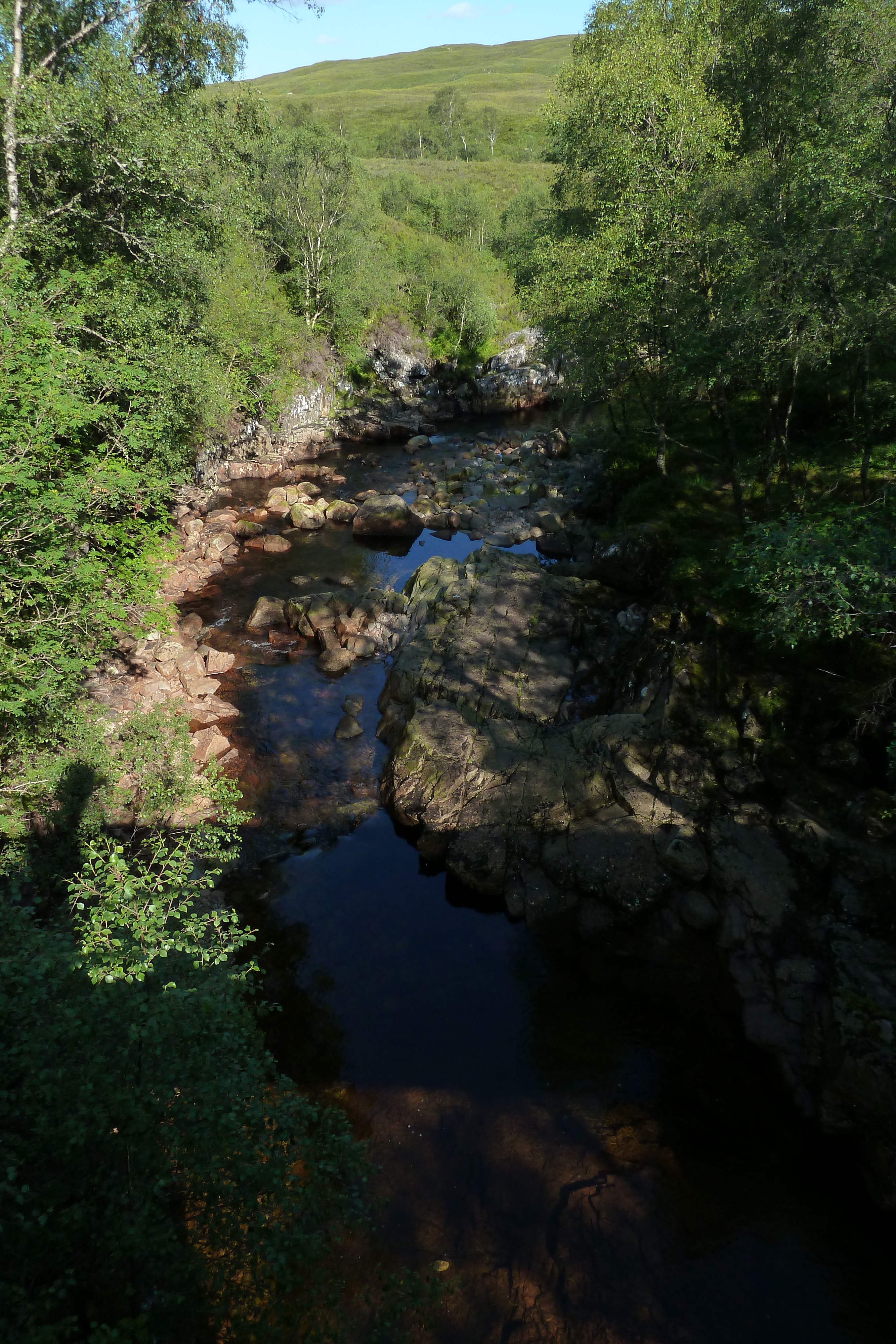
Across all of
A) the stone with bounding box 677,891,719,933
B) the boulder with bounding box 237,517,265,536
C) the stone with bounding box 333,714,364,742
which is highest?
the boulder with bounding box 237,517,265,536

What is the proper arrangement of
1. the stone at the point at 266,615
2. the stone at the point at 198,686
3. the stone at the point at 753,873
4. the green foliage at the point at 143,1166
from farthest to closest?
the stone at the point at 266,615
the stone at the point at 198,686
the stone at the point at 753,873
the green foliage at the point at 143,1166

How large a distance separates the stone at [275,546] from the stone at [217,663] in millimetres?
12330

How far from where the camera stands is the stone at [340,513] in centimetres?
4509

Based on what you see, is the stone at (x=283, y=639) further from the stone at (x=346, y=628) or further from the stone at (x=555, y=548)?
the stone at (x=555, y=548)

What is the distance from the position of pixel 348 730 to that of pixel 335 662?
16.0 feet

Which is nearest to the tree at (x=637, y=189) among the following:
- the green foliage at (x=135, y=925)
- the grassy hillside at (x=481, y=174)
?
the green foliage at (x=135, y=925)

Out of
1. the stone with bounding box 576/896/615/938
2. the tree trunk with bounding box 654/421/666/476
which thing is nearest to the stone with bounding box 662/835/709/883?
the stone with bounding box 576/896/615/938

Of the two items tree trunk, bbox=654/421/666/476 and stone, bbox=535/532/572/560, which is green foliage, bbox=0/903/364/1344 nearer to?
tree trunk, bbox=654/421/666/476

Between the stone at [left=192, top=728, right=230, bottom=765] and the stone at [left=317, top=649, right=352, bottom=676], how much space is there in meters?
6.34

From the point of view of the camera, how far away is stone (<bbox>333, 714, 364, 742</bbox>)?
85.0 feet

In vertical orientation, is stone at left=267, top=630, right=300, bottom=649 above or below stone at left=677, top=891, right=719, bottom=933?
above

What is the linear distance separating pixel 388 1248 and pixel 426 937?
746 cm

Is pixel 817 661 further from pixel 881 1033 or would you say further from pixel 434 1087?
pixel 434 1087

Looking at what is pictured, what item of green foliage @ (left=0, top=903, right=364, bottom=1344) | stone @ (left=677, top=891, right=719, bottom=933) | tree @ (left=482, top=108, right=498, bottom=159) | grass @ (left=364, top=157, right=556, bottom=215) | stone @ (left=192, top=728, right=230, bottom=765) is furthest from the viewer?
tree @ (left=482, top=108, right=498, bottom=159)
